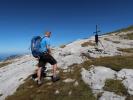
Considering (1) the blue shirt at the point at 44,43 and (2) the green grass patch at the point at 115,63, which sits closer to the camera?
(1) the blue shirt at the point at 44,43

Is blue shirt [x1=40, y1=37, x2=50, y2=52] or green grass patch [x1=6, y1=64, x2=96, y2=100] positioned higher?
blue shirt [x1=40, y1=37, x2=50, y2=52]

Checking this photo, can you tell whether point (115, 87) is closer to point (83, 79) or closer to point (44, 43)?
point (83, 79)

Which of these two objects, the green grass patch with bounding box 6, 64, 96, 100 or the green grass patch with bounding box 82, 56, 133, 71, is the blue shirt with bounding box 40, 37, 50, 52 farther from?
the green grass patch with bounding box 82, 56, 133, 71

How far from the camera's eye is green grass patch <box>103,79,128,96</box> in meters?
19.8

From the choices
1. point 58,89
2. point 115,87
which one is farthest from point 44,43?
point 115,87

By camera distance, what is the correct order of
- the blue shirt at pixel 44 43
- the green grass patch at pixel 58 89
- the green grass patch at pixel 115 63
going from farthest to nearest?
the green grass patch at pixel 115 63
the blue shirt at pixel 44 43
the green grass patch at pixel 58 89

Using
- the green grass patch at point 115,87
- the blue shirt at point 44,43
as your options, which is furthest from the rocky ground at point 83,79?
the blue shirt at point 44,43

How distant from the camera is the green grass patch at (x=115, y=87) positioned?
19833 mm

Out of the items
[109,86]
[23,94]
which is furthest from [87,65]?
[23,94]

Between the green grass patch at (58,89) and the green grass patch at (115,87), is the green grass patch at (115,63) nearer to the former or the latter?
the green grass patch at (58,89)

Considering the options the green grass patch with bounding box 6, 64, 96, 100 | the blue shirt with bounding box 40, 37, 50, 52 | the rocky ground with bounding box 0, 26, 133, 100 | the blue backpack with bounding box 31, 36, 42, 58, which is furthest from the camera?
the blue backpack with bounding box 31, 36, 42, 58

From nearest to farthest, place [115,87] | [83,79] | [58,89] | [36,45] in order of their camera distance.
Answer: [115,87] < [58,89] < [83,79] < [36,45]

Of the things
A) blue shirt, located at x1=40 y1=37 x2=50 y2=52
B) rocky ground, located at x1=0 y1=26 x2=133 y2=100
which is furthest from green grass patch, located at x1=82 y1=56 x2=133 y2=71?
blue shirt, located at x1=40 y1=37 x2=50 y2=52

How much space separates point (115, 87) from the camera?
20.5 metres
